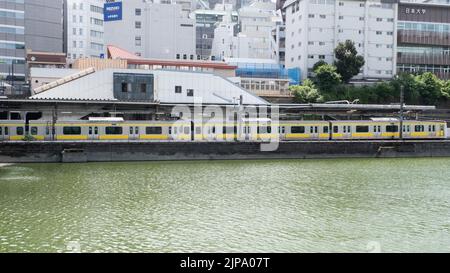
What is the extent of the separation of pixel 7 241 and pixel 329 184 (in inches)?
548

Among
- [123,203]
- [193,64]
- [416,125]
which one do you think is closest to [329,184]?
[123,203]

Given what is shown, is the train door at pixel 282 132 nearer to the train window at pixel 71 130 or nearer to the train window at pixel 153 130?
the train window at pixel 153 130

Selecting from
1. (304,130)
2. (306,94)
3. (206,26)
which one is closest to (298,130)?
(304,130)

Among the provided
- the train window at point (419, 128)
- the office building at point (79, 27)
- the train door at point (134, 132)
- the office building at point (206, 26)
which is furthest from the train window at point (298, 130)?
the office building at point (206, 26)

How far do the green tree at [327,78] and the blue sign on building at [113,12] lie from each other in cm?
2219

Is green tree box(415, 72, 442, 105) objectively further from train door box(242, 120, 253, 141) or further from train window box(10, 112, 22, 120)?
train window box(10, 112, 22, 120)

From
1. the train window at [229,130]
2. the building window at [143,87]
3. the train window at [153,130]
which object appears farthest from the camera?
the building window at [143,87]

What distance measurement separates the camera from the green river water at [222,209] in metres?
12.7

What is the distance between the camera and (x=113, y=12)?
170 feet

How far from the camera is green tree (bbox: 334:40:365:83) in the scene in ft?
168

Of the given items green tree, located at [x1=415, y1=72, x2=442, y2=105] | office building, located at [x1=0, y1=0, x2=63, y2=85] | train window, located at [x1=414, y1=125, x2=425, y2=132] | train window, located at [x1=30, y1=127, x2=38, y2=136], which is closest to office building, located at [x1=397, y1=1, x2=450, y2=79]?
green tree, located at [x1=415, y1=72, x2=442, y2=105]

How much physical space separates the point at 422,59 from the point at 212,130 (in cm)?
3505

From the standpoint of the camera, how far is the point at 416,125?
118 feet

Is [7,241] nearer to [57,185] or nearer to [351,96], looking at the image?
[57,185]
